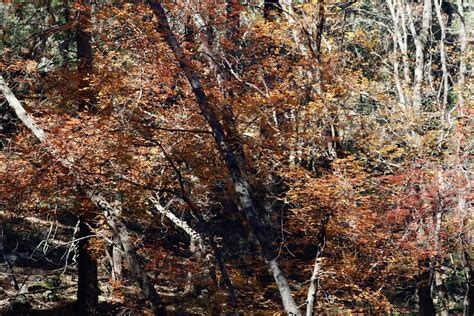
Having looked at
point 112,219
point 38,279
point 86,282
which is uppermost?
point 112,219

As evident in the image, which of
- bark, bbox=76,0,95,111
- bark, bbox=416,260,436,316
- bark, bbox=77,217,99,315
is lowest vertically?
bark, bbox=416,260,436,316

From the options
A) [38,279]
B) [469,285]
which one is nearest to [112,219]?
[38,279]

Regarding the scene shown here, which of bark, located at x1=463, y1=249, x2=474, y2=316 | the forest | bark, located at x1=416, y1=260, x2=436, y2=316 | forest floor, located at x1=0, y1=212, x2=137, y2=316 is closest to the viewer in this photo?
the forest

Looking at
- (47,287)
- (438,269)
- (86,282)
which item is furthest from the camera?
(438,269)

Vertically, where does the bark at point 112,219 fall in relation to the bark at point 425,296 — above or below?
above

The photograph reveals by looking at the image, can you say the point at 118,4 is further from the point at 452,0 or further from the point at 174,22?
the point at 452,0

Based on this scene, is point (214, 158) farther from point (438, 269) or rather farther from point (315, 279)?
point (438, 269)

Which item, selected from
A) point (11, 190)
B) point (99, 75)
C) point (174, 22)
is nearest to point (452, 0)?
point (174, 22)

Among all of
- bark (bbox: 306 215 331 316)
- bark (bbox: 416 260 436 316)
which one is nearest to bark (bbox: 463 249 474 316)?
bark (bbox: 416 260 436 316)

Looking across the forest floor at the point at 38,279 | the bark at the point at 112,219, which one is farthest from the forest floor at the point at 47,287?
the bark at the point at 112,219

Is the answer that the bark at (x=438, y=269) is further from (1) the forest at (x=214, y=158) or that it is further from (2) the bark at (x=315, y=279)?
(2) the bark at (x=315, y=279)

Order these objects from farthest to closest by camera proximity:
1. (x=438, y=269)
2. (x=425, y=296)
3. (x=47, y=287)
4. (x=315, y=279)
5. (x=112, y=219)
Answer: (x=438, y=269) < (x=47, y=287) < (x=425, y=296) < (x=315, y=279) < (x=112, y=219)

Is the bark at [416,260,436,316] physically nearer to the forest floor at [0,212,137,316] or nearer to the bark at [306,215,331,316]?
the bark at [306,215,331,316]

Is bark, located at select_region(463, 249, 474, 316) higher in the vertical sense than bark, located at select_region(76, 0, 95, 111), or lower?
lower
